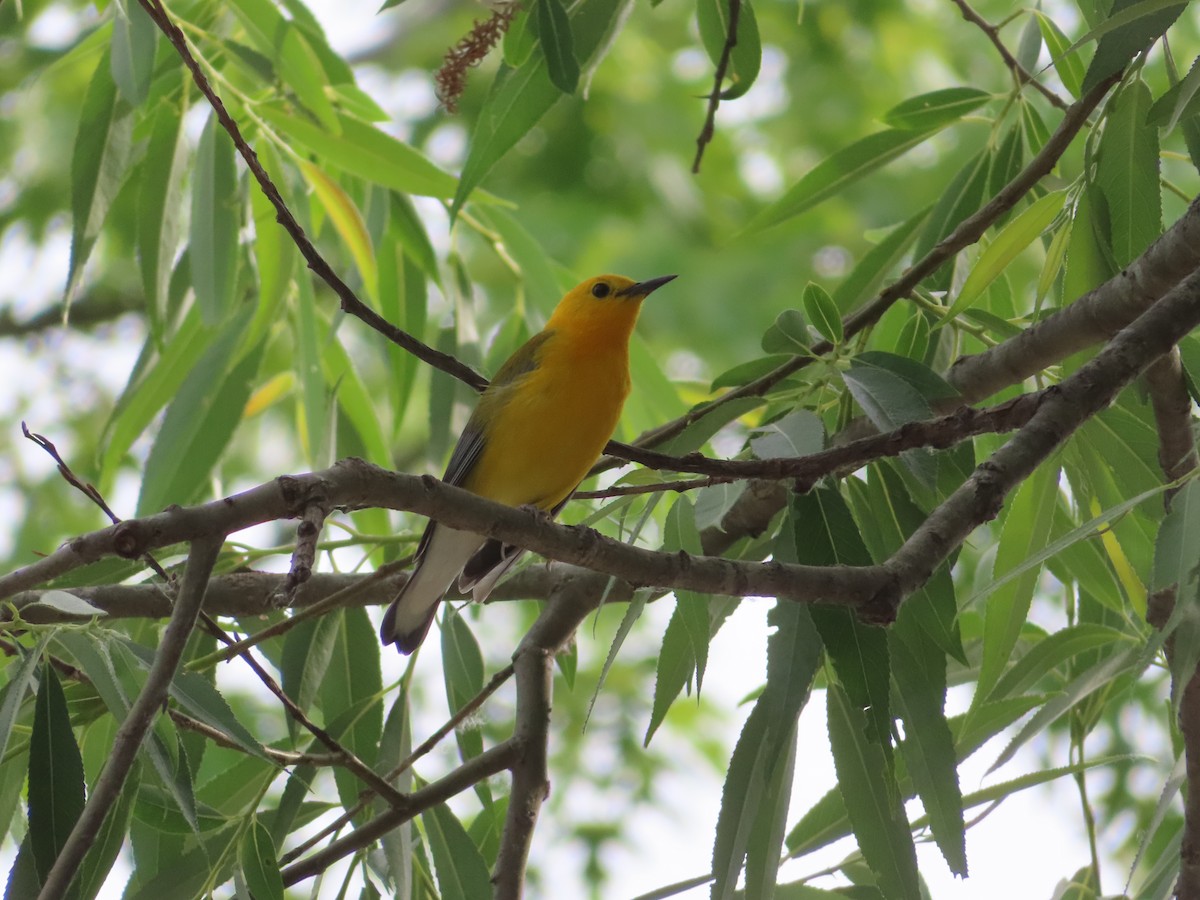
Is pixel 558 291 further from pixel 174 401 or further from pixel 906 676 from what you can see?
pixel 906 676

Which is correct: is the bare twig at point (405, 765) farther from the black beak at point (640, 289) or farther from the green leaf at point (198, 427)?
the black beak at point (640, 289)

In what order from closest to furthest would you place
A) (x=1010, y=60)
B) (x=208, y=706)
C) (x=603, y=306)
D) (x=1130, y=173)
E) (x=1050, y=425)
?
(x=1050, y=425) → (x=208, y=706) → (x=1130, y=173) → (x=1010, y=60) → (x=603, y=306)

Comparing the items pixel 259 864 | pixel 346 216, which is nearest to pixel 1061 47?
pixel 346 216

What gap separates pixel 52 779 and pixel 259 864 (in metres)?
0.63

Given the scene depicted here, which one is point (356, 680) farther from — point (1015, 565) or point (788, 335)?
point (1015, 565)

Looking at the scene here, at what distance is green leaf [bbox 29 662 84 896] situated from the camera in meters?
2.20

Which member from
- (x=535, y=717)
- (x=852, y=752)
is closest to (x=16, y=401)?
(x=535, y=717)

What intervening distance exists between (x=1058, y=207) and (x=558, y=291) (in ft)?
6.96

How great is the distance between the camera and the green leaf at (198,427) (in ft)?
13.5

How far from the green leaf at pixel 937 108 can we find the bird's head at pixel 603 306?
1.18 m

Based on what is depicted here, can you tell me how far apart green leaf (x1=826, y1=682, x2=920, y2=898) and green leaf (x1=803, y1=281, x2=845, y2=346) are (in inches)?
30.3

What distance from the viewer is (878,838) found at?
260cm

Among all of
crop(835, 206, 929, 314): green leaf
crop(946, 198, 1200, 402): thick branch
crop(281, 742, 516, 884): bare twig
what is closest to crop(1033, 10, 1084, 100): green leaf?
crop(835, 206, 929, 314): green leaf

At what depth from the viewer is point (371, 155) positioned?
394cm
